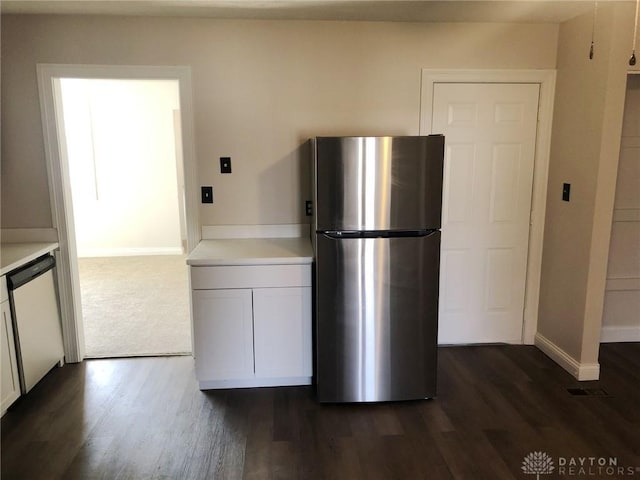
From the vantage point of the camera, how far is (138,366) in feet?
10.3

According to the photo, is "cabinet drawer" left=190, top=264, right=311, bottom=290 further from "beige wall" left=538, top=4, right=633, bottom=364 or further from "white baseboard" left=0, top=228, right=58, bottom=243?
"beige wall" left=538, top=4, right=633, bottom=364

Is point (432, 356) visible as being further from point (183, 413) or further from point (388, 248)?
point (183, 413)

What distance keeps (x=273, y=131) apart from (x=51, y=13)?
1500mm

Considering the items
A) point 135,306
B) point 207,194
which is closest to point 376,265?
point 207,194

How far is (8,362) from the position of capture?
8.20ft

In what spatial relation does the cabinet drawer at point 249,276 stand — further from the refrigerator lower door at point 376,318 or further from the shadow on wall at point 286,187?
the shadow on wall at point 286,187

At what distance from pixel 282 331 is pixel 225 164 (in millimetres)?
1179

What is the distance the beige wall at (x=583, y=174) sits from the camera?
2598mm

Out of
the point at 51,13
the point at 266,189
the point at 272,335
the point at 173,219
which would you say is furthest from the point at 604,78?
the point at 173,219

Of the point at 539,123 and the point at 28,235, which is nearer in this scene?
the point at 28,235

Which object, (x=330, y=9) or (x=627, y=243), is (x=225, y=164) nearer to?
(x=330, y=9)

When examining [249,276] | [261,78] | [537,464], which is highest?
[261,78]

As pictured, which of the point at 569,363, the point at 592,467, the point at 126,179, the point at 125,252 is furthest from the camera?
the point at 125,252

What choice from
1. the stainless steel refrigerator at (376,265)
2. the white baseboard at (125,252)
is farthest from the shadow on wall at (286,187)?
the white baseboard at (125,252)
